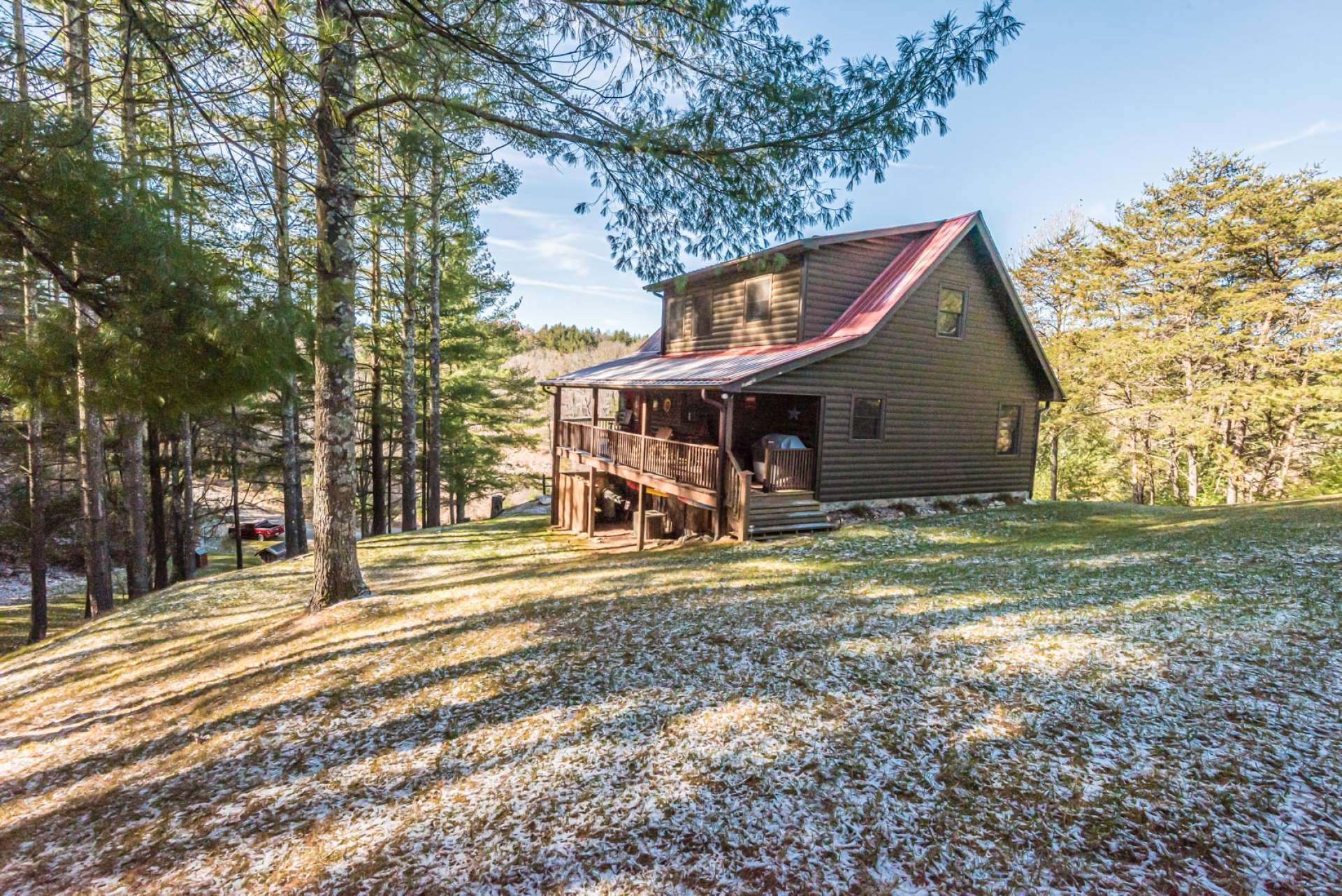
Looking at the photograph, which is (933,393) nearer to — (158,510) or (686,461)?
(686,461)

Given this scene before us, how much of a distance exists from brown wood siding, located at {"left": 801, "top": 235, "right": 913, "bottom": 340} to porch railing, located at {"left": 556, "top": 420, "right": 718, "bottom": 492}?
164 inches

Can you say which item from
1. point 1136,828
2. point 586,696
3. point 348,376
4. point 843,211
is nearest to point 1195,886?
point 1136,828

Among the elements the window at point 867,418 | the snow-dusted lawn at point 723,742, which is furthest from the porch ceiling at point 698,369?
the snow-dusted lawn at point 723,742

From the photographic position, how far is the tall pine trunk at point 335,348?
6.20m

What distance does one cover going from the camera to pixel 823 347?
1220 cm

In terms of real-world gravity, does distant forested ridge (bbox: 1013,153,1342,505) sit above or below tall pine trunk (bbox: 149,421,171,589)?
above

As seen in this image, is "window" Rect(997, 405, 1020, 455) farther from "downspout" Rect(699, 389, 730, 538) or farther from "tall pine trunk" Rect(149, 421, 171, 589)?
"tall pine trunk" Rect(149, 421, 171, 589)

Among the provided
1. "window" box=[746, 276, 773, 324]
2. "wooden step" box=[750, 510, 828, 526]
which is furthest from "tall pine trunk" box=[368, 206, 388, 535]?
"wooden step" box=[750, 510, 828, 526]

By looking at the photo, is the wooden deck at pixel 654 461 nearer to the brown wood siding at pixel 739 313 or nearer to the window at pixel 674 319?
the brown wood siding at pixel 739 313

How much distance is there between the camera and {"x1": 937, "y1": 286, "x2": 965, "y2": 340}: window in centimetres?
1419

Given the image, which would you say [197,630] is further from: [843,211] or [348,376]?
[843,211]

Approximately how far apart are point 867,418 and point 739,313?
4.86 m

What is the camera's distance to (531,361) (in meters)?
80.3

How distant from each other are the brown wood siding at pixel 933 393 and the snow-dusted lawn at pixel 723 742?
482 cm
